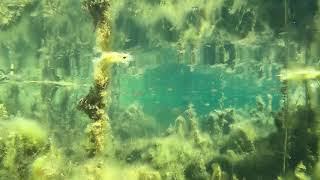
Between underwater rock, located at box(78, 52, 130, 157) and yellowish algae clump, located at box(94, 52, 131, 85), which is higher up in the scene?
yellowish algae clump, located at box(94, 52, 131, 85)

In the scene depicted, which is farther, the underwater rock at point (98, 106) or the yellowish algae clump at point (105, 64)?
the underwater rock at point (98, 106)

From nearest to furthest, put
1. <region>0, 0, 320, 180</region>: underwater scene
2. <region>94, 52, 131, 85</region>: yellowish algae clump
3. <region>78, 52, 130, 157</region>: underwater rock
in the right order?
<region>94, 52, 131, 85</region>: yellowish algae clump < <region>78, 52, 130, 157</region>: underwater rock < <region>0, 0, 320, 180</region>: underwater scene

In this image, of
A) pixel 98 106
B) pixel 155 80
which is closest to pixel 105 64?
pixel 98 106

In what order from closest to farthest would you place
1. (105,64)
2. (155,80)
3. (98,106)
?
(105,64)
(98,106)
(155,80)

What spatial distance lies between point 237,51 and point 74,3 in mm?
11382

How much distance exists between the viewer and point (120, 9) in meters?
20.5

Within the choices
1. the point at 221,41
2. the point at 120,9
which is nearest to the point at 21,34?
the point at 120,9

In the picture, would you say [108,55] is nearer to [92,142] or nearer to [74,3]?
[92,142]

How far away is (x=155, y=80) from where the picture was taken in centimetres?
4241

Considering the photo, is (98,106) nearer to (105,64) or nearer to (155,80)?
(105,64)

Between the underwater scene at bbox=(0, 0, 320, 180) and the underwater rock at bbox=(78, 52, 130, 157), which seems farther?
the underwater scene at bbox=(0, 0, 320, 180)

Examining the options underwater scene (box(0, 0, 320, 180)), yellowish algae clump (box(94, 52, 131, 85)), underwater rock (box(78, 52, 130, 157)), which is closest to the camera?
yellowish algae clump (box(94, 52, 131, 85))

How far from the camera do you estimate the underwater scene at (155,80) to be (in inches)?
311

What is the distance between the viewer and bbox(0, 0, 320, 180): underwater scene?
7891 millimetres
